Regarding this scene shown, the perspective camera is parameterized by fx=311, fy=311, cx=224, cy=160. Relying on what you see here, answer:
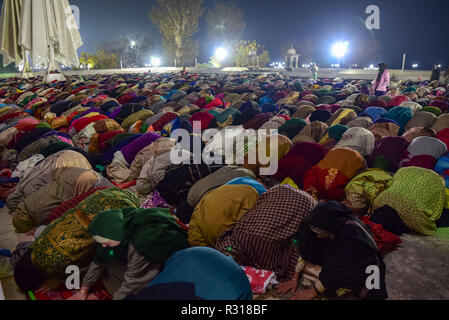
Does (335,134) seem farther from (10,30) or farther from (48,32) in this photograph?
(10,30)

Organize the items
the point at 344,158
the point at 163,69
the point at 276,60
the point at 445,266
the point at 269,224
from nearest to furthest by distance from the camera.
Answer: the point at 445,266
the point at 269,224
the point at 344,158
the point at 163,69
the point at 276,60

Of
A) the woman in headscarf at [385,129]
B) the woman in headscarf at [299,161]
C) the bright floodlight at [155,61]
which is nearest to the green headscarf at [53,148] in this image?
the woman in headscarf at [299,161]

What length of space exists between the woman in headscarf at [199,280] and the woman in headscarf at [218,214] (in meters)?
0.53

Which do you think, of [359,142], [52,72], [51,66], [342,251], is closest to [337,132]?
[359,142]

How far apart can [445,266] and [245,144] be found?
2.44 m

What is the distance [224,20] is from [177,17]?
7549mm

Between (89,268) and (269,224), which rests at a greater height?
(269,224)

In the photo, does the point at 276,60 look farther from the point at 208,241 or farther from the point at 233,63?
the point at 208,241

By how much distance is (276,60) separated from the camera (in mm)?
47969

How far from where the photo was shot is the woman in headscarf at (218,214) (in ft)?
7.42

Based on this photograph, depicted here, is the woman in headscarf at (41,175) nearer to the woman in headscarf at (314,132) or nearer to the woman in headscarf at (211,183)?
the woman in headscarf at (211,183)

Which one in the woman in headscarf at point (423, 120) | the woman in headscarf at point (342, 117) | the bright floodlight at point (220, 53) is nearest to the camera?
the woman in headscarf at point (423, 120)
